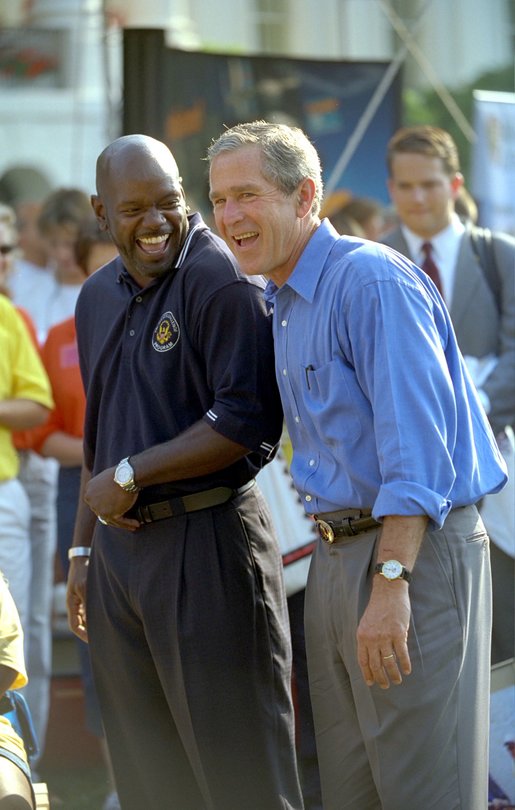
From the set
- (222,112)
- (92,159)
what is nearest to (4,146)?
(92,159)

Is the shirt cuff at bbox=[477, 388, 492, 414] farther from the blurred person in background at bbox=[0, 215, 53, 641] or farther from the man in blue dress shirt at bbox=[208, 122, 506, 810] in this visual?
the blurred person in background at bbox=[0, 215, 53, 641]

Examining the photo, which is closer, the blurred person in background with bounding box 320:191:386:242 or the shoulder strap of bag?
the shoulder strap of bag

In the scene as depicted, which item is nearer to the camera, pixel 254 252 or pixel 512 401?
pixel 254 252

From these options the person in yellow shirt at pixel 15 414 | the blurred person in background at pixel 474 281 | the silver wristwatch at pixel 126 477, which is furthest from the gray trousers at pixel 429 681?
the person in yellow shirt at pixel 15 414

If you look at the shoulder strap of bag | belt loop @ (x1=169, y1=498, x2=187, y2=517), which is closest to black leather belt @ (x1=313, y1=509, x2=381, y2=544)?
belt loop @ (x1=169, y1=498, x2=187, y2=517)

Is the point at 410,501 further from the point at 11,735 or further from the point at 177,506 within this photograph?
the point at 11,735

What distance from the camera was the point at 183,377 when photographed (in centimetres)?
312

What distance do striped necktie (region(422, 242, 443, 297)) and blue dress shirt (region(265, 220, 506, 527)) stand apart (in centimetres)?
193

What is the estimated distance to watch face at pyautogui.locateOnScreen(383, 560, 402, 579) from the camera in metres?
2.54

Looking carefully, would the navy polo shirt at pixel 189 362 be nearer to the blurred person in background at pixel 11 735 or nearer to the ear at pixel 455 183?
the blurred person in background at pixel 11 735

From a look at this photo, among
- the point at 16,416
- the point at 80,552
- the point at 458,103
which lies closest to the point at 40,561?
the point at 16,416

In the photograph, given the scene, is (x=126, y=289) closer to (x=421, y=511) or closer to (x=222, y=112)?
(x=421, y=511)

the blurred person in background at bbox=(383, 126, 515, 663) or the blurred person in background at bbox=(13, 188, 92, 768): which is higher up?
the blurred person in background at bbox=(383, 126, 515, 663)

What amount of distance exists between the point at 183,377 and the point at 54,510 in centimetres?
261
